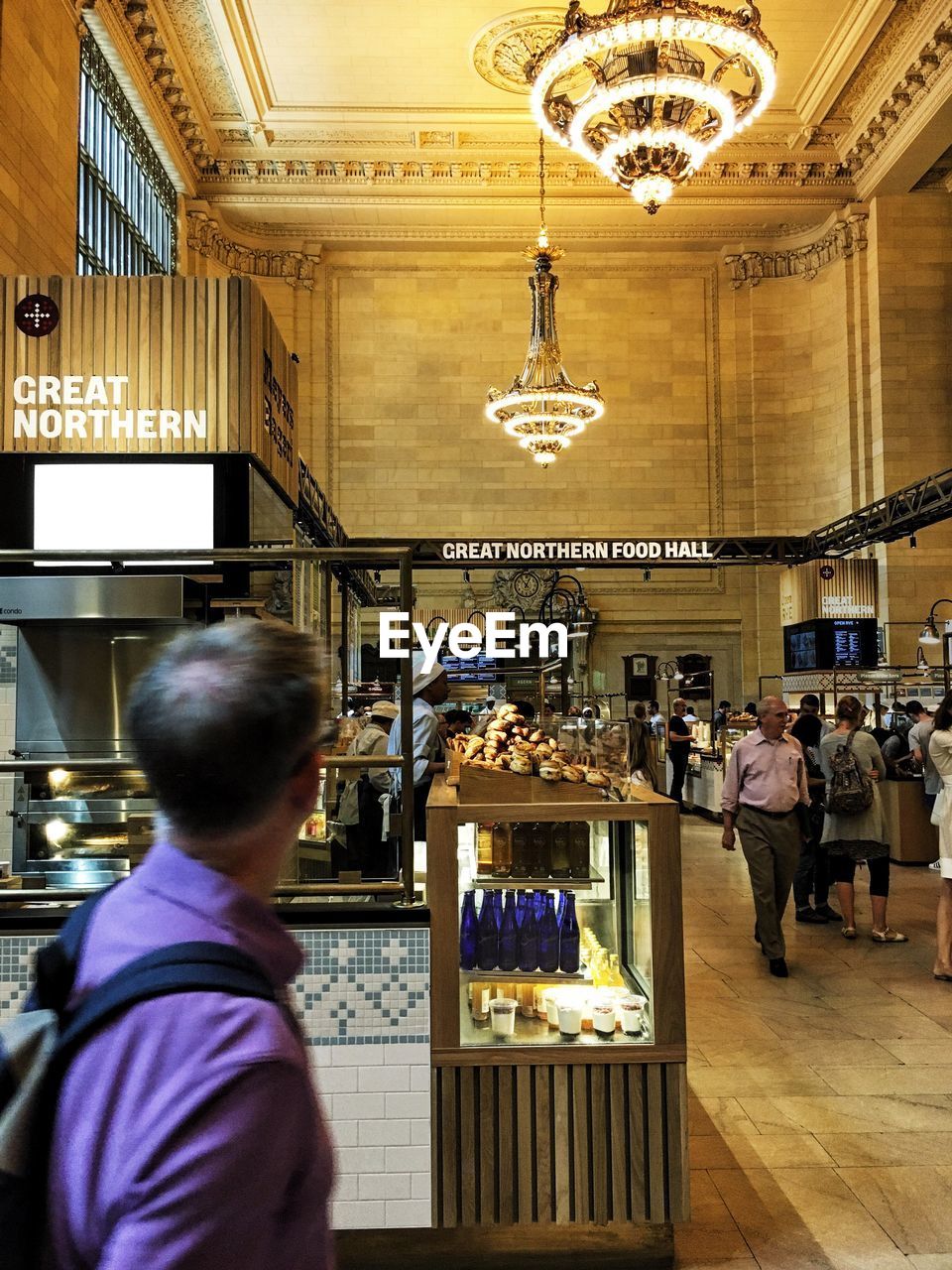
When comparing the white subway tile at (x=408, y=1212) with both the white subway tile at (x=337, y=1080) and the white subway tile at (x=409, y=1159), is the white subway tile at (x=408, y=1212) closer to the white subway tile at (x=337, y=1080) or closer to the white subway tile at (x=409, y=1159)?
the white subway tile at (x=409, y=1159)

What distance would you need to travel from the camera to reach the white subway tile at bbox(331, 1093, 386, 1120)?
2.82m

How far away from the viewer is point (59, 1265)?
0.80m

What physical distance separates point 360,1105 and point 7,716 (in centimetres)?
211

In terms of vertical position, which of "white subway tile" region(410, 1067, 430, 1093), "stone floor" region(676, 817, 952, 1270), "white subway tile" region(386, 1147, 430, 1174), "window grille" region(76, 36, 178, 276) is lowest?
"stone floor" region(676, 817, 952, 1270)

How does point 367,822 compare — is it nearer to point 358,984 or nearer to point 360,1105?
point 358,984

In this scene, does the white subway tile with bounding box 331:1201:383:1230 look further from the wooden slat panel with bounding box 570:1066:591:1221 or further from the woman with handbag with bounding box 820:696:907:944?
the woman with handbag with bounding box 820:696:907:944

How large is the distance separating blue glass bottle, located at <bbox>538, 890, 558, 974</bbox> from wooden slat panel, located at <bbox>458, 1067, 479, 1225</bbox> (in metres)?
0.51

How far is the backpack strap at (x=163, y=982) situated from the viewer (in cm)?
80

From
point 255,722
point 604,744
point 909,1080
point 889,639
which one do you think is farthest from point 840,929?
point 889,639

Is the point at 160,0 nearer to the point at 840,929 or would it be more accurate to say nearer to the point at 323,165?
the point at 323,165

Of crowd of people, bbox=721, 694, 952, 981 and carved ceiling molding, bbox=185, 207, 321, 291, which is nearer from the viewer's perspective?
crowd of people, bbox=721, 694, 952, 981

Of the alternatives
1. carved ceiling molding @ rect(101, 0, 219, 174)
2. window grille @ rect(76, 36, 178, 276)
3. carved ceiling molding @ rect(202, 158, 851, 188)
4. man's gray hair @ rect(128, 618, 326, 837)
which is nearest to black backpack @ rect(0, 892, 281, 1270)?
man's gray hair @ rect(128, 618, 326, 837)

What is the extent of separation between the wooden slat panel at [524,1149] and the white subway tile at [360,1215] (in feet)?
1.18

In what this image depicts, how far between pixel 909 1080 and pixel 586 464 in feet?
48.0
